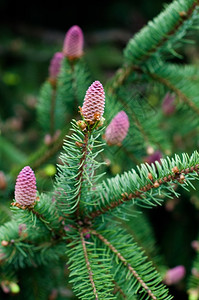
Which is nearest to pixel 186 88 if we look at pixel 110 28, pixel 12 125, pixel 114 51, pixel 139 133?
pixel 139 133

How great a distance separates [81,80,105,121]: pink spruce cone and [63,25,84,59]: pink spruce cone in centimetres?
42

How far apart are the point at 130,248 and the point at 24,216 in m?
0.19

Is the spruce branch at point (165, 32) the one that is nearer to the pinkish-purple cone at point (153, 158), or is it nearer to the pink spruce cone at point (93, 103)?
the pinkish-purple cone at point (153, 158)

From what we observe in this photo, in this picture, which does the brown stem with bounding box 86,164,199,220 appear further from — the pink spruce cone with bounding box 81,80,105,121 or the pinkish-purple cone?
the pinkish-purple cone

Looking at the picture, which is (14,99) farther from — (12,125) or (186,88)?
(186,88)

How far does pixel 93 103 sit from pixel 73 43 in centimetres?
44

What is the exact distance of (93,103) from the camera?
1.52 feet

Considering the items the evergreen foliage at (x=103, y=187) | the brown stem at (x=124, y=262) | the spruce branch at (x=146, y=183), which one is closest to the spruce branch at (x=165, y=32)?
the evergreen foliage at (x=103, y=187)

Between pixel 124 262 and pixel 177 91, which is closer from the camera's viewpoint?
pixel 124 262

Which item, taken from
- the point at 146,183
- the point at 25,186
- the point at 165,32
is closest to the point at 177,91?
the point at 165,32

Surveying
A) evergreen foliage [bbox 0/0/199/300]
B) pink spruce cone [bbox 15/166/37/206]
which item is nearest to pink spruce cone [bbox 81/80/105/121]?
evergreen foliage [bbox 0/0/199/300]

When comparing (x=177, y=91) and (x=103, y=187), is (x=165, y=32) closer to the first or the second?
(x=177, y=91)

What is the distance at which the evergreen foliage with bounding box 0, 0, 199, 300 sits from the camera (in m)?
0.53

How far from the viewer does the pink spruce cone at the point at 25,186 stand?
0.51 meters
